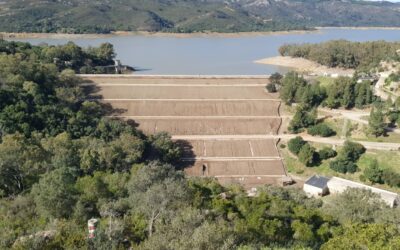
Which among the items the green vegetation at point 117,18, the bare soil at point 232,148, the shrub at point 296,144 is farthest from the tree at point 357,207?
the green vegetation at point 117,18

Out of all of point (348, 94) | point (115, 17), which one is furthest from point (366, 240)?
point (115, 17)

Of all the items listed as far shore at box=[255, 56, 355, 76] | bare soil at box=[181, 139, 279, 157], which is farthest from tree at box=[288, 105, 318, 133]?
far shore at box=[255, 56, 355, 76]

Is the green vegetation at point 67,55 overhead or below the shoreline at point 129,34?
overhead

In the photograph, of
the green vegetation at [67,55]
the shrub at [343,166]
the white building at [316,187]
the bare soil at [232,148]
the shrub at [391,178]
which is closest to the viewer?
the white building at [316,187]

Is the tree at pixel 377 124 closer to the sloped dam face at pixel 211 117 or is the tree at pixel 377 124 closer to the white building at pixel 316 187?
the sloped dam face at pixel 211 117

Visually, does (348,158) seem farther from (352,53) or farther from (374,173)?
(352,53)
